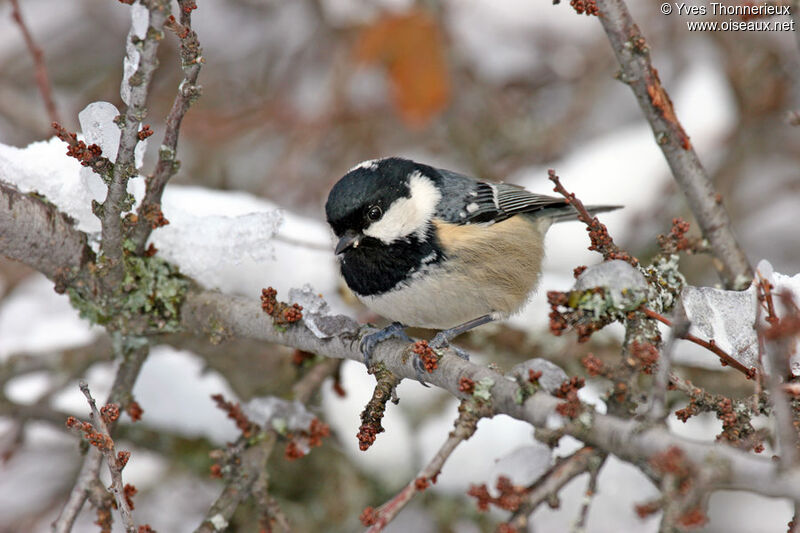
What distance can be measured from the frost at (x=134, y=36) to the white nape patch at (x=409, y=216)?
952 millimetres

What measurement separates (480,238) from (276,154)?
120 inches

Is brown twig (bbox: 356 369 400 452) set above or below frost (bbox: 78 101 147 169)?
below

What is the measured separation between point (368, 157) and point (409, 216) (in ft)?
7.09

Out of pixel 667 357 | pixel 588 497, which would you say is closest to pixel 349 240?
pixel 588 497

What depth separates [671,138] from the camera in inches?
87.2

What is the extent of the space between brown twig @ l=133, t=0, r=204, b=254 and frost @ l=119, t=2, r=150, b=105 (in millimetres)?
60

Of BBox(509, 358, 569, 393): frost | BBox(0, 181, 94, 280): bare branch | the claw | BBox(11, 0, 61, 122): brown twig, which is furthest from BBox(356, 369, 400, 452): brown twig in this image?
BBox(11, 0, 61, 122): brown twig

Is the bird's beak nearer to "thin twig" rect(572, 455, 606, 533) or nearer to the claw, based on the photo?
the claw

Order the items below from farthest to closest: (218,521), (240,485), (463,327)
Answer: (463,327)
(240,485)
(218,521)

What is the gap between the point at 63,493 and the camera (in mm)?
3277

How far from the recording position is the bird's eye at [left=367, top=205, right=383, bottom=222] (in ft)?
7.60

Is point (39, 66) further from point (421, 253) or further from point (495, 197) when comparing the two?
point (495, 197)

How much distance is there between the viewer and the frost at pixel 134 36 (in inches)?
56.1

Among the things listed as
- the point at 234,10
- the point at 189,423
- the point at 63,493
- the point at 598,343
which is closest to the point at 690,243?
the point at 598,343
